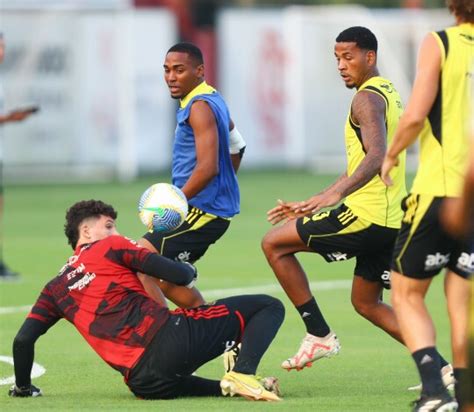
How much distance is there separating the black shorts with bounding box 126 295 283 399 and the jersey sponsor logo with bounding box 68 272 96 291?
1.77 feet

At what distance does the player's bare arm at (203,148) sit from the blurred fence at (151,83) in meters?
21.0

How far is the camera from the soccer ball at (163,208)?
972 cm

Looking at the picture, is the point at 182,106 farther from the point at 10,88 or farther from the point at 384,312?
the point at 10,88

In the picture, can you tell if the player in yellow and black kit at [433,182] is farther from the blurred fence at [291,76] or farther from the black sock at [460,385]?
the blurred fence at [291,76]

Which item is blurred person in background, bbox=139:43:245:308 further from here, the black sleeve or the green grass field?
the black sleeve

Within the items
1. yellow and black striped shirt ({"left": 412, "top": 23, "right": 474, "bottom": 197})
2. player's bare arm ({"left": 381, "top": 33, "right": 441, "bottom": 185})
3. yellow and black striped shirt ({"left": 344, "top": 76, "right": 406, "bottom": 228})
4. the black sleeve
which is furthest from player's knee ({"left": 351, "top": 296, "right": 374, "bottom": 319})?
player's bare arm ({"left": 381, "top": 33, "right": 441, "bottom": 185})

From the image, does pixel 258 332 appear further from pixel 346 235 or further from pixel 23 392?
pixel 23 392

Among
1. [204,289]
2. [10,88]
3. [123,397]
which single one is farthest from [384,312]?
[10,88]

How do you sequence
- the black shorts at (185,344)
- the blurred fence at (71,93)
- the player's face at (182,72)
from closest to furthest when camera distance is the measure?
the black shorts at (185,344) < the player's face at (182,72) < the blurred fence at (71,93)

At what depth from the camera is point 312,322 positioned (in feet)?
32.4

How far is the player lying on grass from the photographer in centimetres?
890

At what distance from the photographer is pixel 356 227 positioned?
9.69 metres

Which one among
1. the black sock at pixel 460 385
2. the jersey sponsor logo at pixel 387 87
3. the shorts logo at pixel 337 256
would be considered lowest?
the black sock at pixel 460 385

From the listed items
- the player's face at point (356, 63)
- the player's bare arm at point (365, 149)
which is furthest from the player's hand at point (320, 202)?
the player's face at point (356, 63)
